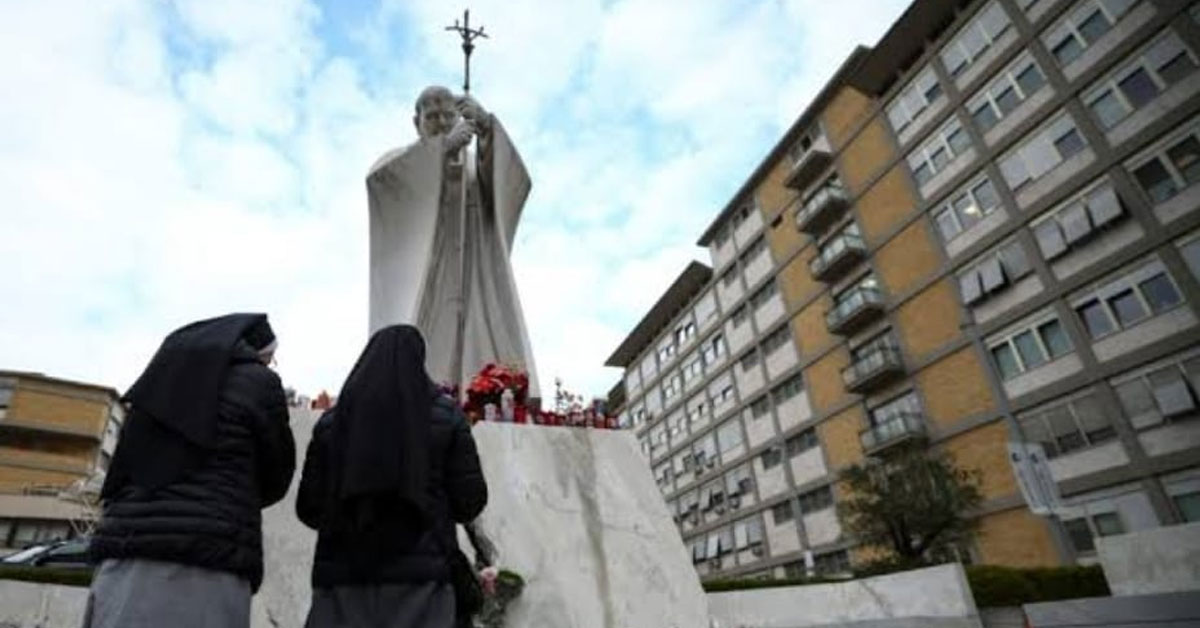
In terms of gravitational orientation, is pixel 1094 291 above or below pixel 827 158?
below

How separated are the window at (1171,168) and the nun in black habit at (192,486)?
23.3m

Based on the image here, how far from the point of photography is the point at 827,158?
102ft

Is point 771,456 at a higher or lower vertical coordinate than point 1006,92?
lower

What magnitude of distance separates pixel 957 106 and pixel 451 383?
24537mm

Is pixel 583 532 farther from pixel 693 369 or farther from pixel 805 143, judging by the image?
pixel 693 369

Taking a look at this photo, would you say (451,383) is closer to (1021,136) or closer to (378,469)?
(378,469)

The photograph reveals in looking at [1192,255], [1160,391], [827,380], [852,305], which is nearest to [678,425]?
[827,380]

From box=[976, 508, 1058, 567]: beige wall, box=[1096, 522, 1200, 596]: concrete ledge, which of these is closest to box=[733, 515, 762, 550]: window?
box=[976, 508, 1058, 567]: beige wall

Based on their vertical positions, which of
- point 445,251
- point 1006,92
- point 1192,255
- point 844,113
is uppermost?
point 844,113

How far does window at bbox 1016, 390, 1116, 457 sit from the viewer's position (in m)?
19.4

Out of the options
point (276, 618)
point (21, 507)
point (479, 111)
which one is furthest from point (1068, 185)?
point (21, 507)

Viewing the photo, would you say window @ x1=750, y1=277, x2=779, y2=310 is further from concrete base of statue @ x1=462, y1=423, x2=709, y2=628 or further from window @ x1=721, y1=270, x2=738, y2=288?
concrete base of statue @ x1=462, y1=423, x2=709, y2=628

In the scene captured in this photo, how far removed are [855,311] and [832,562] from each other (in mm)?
10452

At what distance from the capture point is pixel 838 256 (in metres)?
29.1
